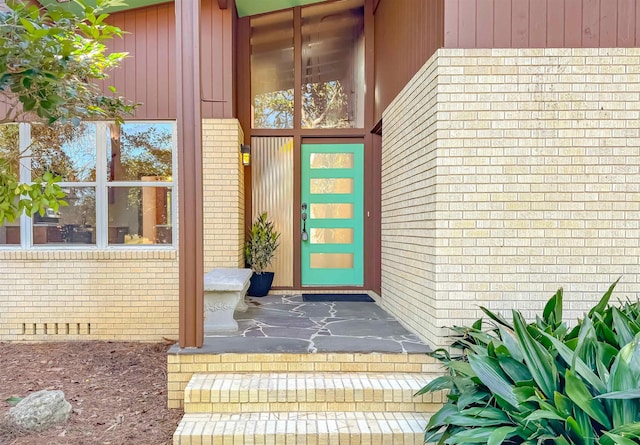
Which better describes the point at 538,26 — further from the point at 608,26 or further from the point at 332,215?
the point at 332,215

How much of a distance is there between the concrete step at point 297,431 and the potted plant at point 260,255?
289 cm

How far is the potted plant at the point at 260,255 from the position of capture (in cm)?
552

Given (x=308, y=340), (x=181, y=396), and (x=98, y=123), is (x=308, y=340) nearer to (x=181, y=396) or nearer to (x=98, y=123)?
(x=181, y=396)

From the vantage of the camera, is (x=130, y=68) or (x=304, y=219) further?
(x=304, y=219)

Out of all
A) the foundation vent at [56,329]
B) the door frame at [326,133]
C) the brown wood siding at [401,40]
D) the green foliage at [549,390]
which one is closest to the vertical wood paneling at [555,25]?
the brown wood siding at [401,40]

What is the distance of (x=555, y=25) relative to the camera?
10.5 ft

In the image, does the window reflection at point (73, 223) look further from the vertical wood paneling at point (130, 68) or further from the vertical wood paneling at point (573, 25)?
the vertical wood paneling at point (573, 25)

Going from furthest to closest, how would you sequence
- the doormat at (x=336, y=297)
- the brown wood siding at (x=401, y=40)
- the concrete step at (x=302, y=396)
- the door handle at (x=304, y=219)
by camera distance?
the door handle at (x=304, y=219), the doormat at (x=336, y=297), the brown wood siding at (x=401, y=40), the concrete step at (x=302, y=396)

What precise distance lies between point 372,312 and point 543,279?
1.91 m

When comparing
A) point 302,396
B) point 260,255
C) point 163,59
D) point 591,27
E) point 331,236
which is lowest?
point 302,396

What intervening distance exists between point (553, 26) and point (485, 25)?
21.8 inches

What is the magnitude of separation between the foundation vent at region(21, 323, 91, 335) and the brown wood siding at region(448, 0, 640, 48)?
5.12m

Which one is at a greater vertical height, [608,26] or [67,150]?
[608,26]

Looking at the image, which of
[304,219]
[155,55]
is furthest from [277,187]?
[155,55]
